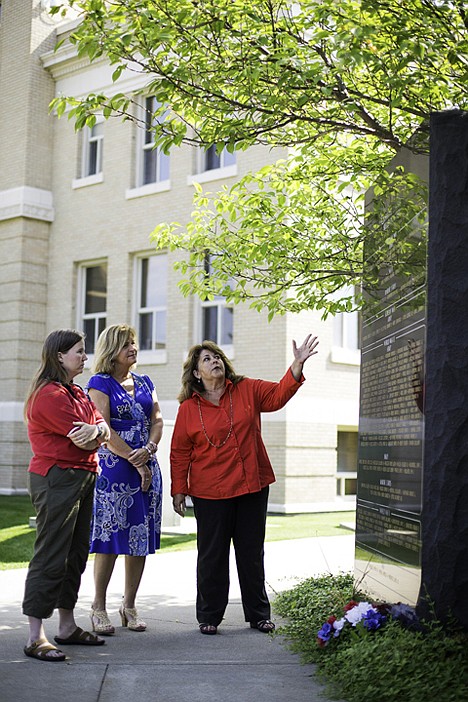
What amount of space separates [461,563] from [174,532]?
8.61m

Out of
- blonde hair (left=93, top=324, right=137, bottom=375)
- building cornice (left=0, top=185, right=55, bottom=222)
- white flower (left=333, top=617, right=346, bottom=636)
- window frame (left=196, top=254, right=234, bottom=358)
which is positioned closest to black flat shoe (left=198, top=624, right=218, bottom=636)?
white flower (left=333, top=617, right=346, bottom=636)

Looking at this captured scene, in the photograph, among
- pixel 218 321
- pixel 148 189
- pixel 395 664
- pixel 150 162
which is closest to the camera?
pixel 395 664

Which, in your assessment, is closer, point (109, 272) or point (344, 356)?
point (344, 356)

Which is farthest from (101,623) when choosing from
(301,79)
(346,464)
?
(346,464)

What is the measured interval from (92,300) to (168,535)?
971cm

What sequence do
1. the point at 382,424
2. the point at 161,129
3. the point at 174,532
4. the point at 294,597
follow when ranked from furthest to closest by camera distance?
the point at 174,532 < the point at 294,597 < the point at 161,129 < the point at 382,424

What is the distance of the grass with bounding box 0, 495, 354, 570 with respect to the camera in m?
11.0

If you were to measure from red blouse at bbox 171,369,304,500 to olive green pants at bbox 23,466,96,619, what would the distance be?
1.01m

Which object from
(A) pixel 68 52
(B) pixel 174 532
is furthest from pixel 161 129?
(A) pixel 68 52

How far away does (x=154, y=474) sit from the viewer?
6887 millimetres

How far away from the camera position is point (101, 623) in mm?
6605

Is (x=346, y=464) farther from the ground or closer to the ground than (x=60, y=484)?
closer to the ground

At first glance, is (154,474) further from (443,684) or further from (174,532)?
(174,532)

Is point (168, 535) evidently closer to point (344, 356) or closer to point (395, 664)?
point (344, 356)
